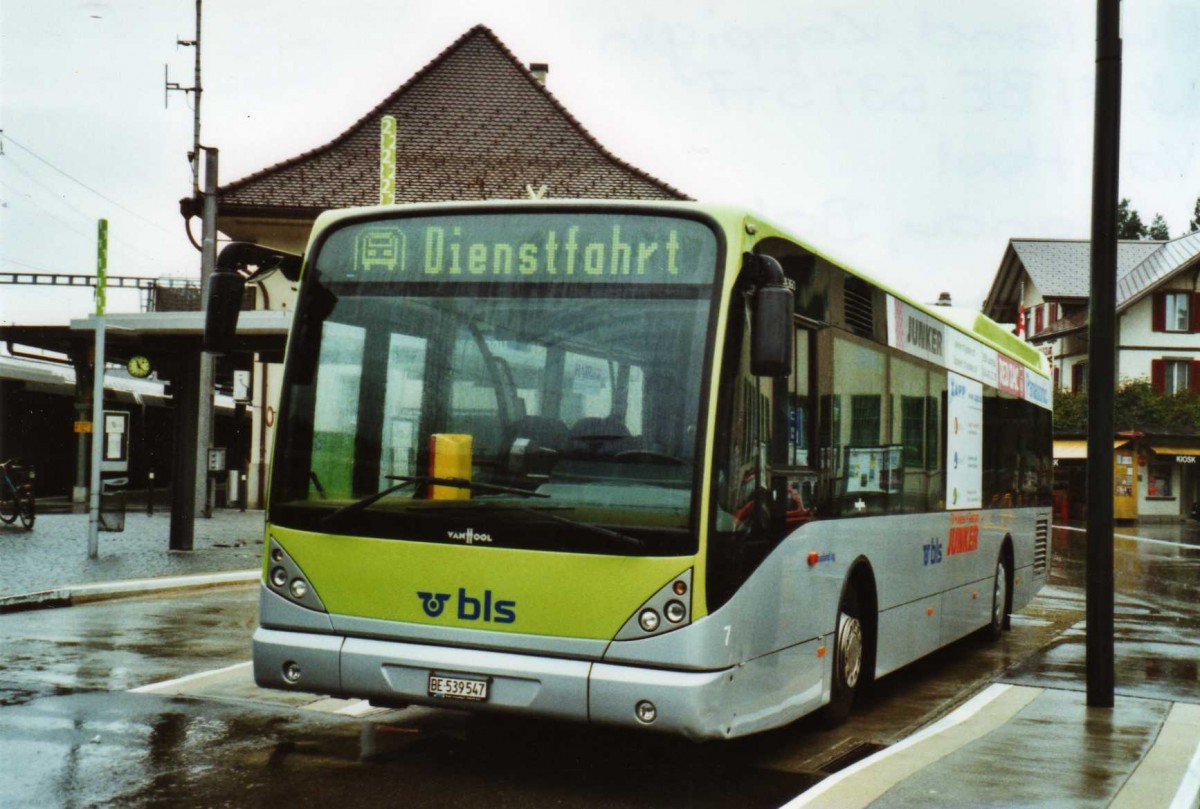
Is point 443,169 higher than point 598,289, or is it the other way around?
point 443,169

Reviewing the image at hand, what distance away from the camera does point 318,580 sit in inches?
268

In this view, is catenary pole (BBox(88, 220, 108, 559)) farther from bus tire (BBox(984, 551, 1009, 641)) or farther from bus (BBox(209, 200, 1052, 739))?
bus (BBox(209, 200, 1052, 739))

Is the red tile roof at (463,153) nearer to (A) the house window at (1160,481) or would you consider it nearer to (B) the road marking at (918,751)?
(B) the road marking at (918,751)

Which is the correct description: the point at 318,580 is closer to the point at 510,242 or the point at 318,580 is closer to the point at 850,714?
the point at 510,242

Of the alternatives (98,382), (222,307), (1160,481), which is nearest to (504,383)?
(222,307)

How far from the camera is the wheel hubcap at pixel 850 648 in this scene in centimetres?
817

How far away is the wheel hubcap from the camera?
817cm

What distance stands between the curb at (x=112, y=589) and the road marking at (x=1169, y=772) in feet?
32.0

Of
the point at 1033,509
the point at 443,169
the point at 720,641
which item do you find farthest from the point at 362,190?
the point at 720,641

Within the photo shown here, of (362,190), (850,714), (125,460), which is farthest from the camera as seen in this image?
(362,190)

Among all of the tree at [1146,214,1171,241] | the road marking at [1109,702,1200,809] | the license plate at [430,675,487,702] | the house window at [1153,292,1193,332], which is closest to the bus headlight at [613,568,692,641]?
the license plate at [430,675,487,702]

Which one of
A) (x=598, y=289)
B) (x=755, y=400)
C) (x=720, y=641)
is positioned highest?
(x=598, y=289)

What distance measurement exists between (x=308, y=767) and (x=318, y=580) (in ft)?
2.84

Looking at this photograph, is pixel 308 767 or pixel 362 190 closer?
pixel 308 767
